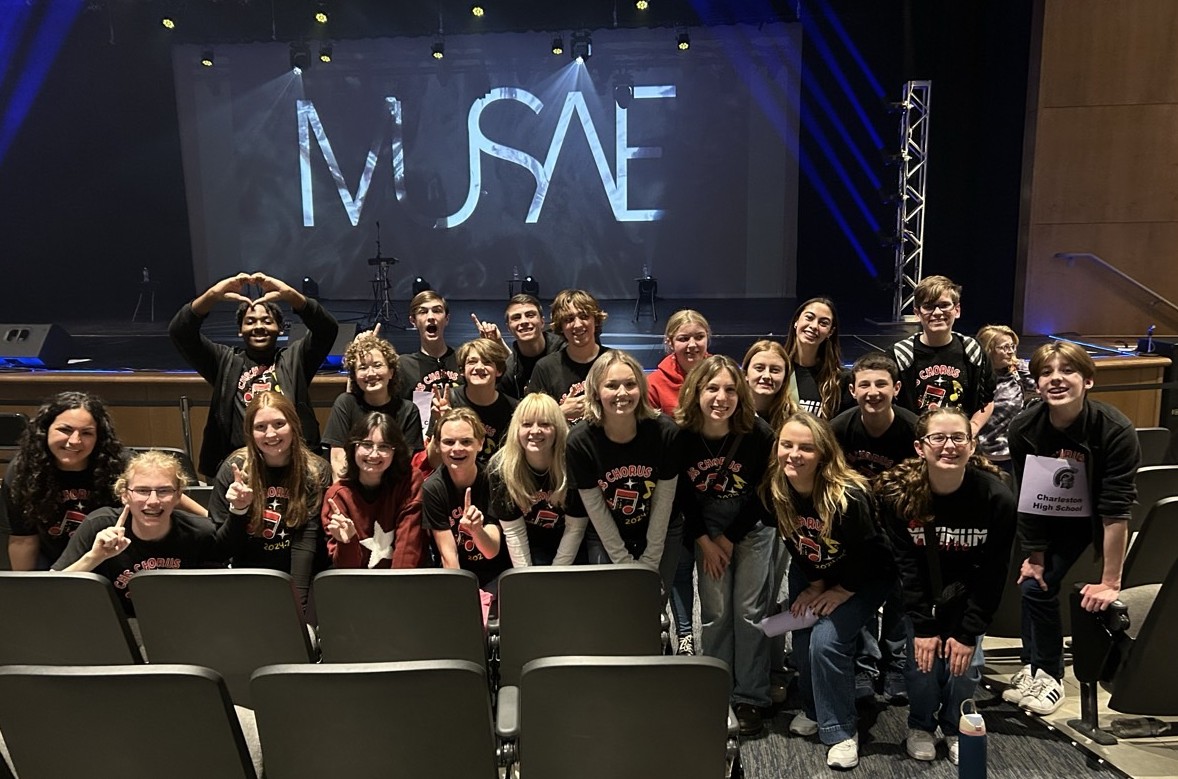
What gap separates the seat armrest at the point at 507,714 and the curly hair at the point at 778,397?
136cm

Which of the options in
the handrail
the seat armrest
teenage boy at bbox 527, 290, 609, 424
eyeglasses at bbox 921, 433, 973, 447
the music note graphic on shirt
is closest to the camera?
the seat armrest

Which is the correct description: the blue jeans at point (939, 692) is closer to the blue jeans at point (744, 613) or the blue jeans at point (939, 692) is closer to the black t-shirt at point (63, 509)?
the blue jeans at point (744, 613)

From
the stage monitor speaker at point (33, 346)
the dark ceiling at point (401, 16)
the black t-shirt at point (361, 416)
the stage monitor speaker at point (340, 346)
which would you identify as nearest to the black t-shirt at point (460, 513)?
the black t-shirt at point (361, 416)

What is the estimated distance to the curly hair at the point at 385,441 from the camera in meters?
2.82

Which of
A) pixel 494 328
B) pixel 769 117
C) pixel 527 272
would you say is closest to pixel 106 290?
pixel 527 272

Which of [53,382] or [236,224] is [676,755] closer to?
[53,382]

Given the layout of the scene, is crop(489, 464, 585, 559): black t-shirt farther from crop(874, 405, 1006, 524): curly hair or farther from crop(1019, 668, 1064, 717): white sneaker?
crop(1019, 668, 1064, 717): white sneaker

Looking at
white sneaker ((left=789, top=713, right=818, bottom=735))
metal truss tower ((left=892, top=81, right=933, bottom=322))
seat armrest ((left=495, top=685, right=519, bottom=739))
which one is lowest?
white sneaker ((left=789, top=713, right=818, bottom=735))

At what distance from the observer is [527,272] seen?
34.7ft

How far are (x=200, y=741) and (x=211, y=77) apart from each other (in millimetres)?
10309

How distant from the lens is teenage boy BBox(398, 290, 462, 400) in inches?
149

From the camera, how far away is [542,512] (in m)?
2.84

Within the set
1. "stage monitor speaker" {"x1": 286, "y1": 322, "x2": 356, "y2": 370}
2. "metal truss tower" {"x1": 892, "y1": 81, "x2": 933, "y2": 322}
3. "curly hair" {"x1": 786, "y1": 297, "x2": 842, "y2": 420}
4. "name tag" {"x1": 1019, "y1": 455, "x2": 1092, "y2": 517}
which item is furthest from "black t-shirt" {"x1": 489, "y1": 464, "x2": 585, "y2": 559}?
"metal truss tower" {"x1": 892, "y1": 81, "x2": 933, "y2": 322}

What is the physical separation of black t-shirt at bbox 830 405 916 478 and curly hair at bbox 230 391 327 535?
1.78 m
